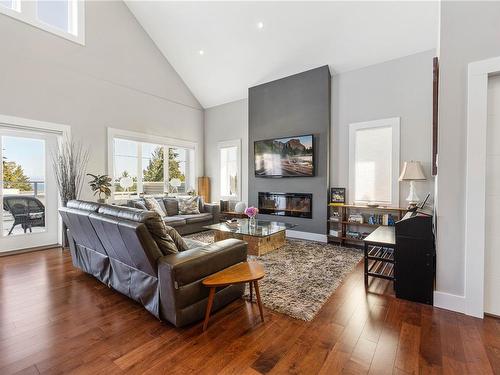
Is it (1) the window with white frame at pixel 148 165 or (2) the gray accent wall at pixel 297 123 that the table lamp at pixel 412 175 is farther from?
(1) the window with white frame at pixel 148 165

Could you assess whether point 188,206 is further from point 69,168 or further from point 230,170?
point 69,168

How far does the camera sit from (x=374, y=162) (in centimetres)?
469

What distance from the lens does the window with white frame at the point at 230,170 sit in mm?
6711

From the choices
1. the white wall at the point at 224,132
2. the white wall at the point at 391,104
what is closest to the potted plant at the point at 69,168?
the white wall at the point at 224,132

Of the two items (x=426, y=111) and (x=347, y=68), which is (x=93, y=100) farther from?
(x=426, y=111)

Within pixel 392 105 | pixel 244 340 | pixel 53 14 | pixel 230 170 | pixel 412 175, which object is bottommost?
pixel 244 340

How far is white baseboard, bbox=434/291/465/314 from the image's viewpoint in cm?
227

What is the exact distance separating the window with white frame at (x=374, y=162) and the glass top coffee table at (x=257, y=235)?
176 cm

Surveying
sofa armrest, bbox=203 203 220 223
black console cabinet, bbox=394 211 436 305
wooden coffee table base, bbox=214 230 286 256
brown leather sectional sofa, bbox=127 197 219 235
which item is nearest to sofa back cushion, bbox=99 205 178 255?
wooden coffee table base, bbox=214 230 286 256

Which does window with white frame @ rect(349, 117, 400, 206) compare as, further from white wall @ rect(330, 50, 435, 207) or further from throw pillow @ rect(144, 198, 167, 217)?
throw pillow @ rect(144, 198, 167, 217)

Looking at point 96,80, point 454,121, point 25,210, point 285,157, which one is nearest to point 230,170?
point 285,157

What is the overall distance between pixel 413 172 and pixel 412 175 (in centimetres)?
6

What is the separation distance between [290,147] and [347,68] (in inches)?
74.6

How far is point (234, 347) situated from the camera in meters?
1.80
